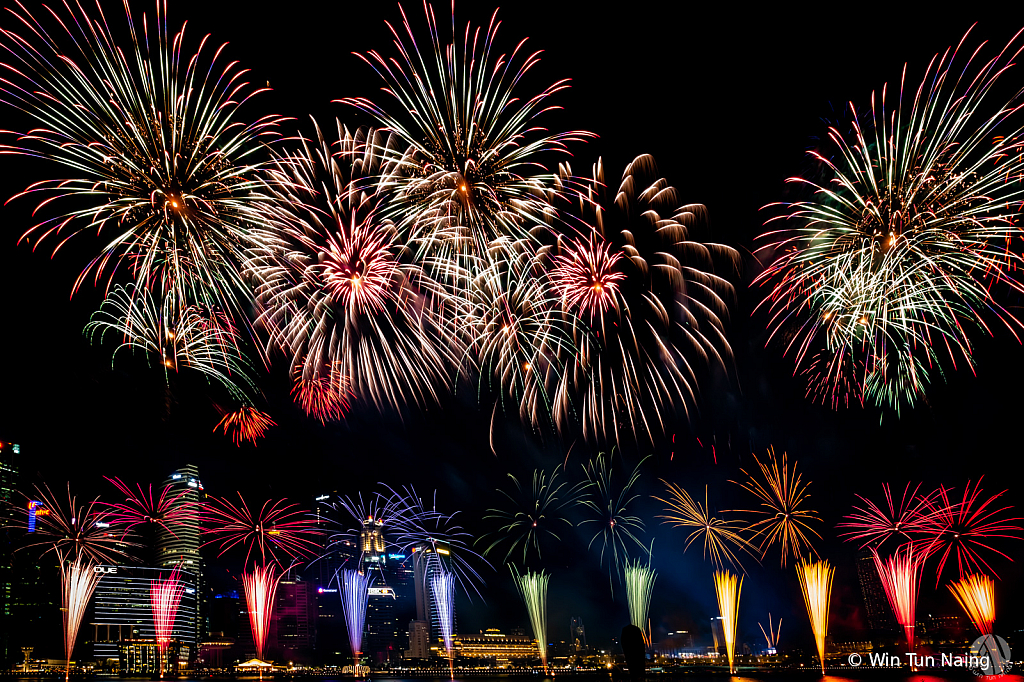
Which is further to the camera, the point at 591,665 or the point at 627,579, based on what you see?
the point at 591,665

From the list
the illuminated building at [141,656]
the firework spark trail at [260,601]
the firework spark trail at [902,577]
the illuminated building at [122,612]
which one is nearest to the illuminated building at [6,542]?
the illuminated building at [122,612]

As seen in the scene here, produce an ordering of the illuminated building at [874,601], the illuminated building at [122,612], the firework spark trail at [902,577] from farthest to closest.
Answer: the illuminated building at [122,612]
the illuminated building at [874,601]
the firework spark trail at [902,577]

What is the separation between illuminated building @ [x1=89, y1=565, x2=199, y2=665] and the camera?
129200mm

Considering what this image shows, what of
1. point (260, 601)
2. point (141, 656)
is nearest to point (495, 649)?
point (141, 656)

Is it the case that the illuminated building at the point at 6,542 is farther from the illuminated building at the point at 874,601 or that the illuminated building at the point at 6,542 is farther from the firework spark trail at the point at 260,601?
the illuminated building at the point at 874,601

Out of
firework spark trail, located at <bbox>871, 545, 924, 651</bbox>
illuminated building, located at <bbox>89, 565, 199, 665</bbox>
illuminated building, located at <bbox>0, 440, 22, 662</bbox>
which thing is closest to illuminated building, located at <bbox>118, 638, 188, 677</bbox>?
illuminated building, located at <bbox>89, 565, 199, 665</bbox>

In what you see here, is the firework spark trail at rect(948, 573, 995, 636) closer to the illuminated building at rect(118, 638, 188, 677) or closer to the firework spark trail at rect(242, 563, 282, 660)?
the firework spark trail at rect(242, 563, 282, 660)

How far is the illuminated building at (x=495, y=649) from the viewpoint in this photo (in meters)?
138

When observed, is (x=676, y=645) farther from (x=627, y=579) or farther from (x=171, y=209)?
(x=171, y=209)

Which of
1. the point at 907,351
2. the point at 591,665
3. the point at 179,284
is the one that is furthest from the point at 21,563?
the point at 907,351

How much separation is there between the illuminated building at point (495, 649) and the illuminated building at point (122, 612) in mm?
59482

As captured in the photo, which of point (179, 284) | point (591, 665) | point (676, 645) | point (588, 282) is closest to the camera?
point (179, 284)

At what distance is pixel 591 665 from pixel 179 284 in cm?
10201

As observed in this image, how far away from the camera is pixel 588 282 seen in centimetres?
2964
